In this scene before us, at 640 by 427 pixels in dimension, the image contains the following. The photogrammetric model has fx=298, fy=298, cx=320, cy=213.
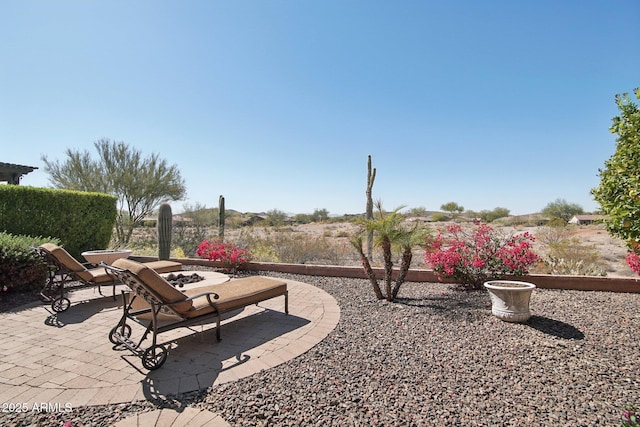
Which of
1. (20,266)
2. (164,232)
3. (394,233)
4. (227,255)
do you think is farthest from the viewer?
(164,232)

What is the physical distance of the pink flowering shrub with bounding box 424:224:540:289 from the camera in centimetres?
535

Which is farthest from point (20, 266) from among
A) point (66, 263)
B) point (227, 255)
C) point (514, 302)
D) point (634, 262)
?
point (634, 262)

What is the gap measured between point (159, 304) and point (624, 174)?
18.2 ft

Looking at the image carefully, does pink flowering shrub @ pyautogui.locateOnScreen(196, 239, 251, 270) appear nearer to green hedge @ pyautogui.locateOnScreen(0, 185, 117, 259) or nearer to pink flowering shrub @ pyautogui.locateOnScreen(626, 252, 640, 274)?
green hedge @ pyautogui.locateOnScreen(0, 185, 117, 259)

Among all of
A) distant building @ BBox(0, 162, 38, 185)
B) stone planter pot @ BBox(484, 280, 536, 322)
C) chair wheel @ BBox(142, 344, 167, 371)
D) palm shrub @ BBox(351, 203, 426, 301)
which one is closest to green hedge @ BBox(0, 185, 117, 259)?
distant building @ BBox(0, 162, 38, 185)

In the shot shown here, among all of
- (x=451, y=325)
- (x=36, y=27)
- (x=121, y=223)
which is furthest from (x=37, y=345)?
(x=121, y=223)

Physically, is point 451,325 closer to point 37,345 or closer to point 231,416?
point 231,416

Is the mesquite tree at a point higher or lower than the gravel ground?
higher

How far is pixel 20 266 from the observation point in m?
5.33

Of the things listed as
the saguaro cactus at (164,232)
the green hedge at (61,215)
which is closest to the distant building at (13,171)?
the green hedge at (61,215)

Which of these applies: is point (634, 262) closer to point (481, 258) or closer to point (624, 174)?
point (481, 258)

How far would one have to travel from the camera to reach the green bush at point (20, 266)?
519 centimetres

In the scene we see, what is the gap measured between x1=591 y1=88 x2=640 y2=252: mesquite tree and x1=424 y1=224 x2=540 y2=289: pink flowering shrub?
52.4 inches

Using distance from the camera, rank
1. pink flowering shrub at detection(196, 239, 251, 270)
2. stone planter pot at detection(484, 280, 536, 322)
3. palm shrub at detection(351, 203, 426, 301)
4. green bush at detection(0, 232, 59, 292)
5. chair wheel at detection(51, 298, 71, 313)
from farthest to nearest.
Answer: pink flowering shrub at detection(196, 239, 251, 270), green bush at detection(0, 232, 59, 292), palm shrub at detection(351, 203, 426, 301), chair wheel at detection(51, 298, 71, 313), stone planter pot at detection(484, 280, 536, 322)
